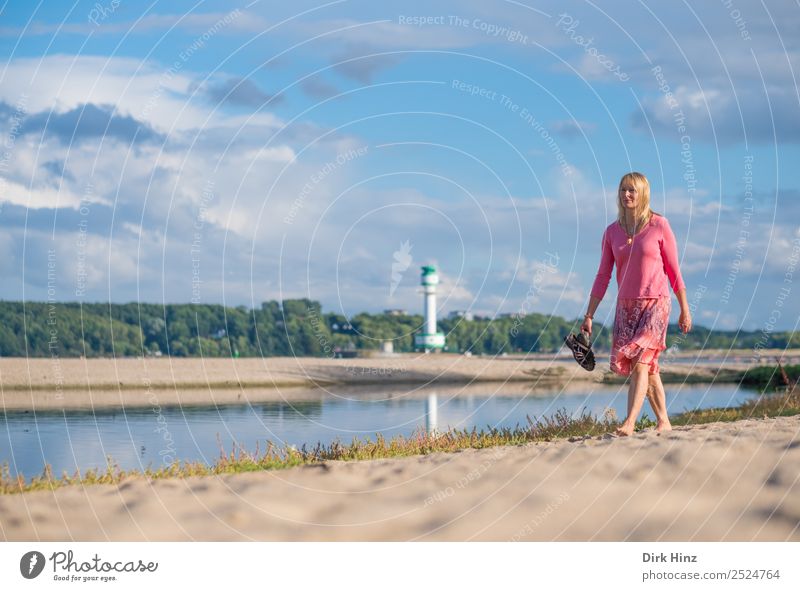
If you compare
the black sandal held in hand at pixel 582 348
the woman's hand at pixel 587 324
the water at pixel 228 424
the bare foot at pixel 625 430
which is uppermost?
the woman's hand at pixel 587 324

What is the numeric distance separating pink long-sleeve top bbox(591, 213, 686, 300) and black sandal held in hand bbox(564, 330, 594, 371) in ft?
2.45

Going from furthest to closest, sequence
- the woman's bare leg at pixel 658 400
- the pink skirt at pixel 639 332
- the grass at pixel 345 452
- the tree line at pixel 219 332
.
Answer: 1. the tree line at pixel 219 332
2. the woman's bare leg at pixel 658 400
3. the pink skirt at pixel 639 332
4. the grass at pixel 345 452

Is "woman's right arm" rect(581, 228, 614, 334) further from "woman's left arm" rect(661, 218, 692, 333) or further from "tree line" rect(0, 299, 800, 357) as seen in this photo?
"tree line" rect(0, 299, 800, 357)

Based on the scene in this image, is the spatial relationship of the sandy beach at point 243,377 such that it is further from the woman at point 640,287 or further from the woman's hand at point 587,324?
the woman at point 640,287

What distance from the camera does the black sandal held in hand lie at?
46.8 ft

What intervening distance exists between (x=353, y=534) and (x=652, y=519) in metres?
2.98

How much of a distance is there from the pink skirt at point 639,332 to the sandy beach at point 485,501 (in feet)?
4.92

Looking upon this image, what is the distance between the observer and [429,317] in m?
93.6

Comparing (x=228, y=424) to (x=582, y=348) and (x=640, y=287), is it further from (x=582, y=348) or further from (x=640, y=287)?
(x=640, y=287)

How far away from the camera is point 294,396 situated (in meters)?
46.1

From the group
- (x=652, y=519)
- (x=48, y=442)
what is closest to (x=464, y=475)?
(x=652, y=519)

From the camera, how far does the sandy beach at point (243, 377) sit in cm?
4406

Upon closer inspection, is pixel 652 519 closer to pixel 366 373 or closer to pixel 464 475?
pixel 464 475

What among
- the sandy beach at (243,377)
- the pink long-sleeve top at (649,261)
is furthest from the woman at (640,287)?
the sandy beach at (243,377)
